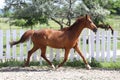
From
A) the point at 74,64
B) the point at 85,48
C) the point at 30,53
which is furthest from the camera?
the point at 85,48

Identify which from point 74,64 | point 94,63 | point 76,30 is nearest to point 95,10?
point 94,63

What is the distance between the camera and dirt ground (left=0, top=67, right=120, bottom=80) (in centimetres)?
890

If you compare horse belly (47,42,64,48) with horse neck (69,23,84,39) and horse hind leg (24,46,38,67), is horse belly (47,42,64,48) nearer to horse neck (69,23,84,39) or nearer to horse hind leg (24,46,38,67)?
horse neck (69,23,84,39)

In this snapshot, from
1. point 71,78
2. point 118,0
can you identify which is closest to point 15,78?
point 71,78

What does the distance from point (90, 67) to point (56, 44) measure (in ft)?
4.36

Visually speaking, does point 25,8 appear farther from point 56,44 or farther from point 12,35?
point 56,44

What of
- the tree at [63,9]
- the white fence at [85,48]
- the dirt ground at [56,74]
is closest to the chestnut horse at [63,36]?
the dirt ground at [56,74]

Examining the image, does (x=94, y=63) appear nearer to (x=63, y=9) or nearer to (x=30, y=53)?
(x=30, y=53)

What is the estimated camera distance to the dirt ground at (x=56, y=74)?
29.2 feet

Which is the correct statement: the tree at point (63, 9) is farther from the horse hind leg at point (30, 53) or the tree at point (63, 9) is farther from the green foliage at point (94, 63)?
the horse hind leg at point (30, 53)

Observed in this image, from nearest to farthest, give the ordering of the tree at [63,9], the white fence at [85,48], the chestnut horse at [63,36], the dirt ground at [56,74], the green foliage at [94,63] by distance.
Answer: the dirt ground at [56,74] → the chestnut horse at [63,36] → the green foliage at [94,63] → the white fence at [85,48] → the tree at [63,9]

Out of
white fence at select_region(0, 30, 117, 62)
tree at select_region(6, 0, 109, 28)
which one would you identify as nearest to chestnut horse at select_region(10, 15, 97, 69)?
white fence at select_region(0, 30, 117, 62)

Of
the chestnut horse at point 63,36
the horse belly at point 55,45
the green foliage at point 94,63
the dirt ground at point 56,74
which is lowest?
the green foliage at point 94,63

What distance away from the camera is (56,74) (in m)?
9.55
